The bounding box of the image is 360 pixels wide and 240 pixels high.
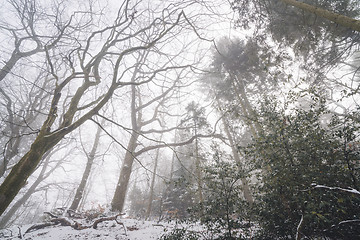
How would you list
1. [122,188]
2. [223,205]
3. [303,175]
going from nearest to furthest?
1. [303,175]
2. [223,205]
3. [122,188]

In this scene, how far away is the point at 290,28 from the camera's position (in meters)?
5.77

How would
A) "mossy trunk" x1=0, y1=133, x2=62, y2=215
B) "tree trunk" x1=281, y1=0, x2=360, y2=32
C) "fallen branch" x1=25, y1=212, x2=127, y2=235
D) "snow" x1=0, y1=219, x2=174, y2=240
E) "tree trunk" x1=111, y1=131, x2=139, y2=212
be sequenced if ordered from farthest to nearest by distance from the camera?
"tree trunk" x1=111, y1=131, x2=139, y2=212, "fallen branch" x1=25, y1=212, x2=127, y2=235, "snow" x1=0, y1=219, x2=174, y2=240, "tree trunk" x1=281, y1=0, x2=360, y2=32, "mossy trunk" x1=0, y1=133, x2=62, y2=215

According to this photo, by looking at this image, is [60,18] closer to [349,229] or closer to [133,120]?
[133,120]

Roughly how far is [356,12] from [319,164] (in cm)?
604

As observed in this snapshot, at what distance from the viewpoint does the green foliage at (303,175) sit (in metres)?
2.78

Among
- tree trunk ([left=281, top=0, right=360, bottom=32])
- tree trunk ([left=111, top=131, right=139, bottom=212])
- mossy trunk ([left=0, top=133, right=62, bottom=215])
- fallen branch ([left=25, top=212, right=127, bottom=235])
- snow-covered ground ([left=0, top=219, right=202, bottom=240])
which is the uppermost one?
tree trunk ([left=281, top=0, right=360, bottom=32])

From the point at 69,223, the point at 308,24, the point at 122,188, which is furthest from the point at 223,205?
the point at 308,24

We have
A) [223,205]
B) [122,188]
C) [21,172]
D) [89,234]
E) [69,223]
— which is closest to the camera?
[21,172]

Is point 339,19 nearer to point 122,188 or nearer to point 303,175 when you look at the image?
point 303,175

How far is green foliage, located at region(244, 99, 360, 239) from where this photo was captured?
2.78 m

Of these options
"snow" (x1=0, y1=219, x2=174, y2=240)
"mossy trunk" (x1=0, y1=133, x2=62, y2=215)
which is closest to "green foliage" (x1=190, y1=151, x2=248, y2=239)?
"snow" (x1=0, y1=219, x2=174, y2=240)

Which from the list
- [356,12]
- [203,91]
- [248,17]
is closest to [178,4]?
[248,17]

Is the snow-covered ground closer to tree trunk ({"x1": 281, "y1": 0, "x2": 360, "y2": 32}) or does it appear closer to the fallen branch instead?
the fallen branch

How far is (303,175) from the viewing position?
305 cm
